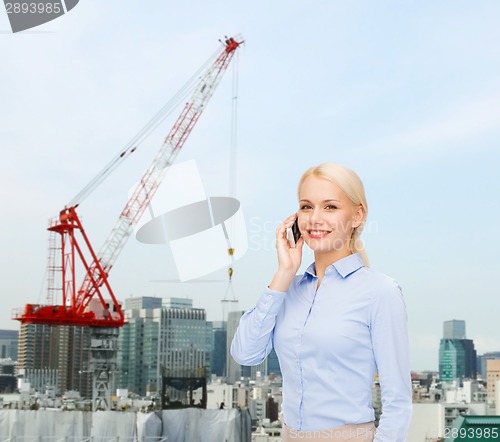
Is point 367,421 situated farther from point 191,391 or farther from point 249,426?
point 191,391

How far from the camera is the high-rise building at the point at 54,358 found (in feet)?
117

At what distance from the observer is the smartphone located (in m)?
1.40

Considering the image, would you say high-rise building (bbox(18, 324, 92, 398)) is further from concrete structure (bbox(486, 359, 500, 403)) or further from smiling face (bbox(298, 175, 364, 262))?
smiling face (bbox(298, 175, 364, 262))

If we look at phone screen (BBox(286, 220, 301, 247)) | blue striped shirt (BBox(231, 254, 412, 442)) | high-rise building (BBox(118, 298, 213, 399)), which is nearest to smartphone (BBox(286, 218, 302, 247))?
phone screen (BBox(286, 220, 301, 247))

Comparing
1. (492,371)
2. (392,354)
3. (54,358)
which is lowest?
(492,371)

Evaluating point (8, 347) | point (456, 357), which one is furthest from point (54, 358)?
point (456, 357)

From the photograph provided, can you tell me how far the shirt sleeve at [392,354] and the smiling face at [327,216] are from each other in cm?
15

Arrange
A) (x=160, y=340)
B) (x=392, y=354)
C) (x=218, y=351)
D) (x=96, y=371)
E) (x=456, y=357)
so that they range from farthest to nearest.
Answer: (x=160, y=340) → (x=218, y=351) → (x=456, y=357) → (x=96, y=371) → (x=392, y=354)

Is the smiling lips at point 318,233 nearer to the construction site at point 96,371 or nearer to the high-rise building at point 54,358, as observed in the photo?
the construction site at point 96,371

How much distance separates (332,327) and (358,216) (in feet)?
0.72

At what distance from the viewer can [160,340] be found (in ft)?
159

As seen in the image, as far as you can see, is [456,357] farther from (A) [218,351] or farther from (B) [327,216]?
(B) [327,216]

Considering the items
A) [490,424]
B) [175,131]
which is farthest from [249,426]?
[175,131]

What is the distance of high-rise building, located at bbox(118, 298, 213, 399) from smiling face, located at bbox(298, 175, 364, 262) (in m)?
44.4
